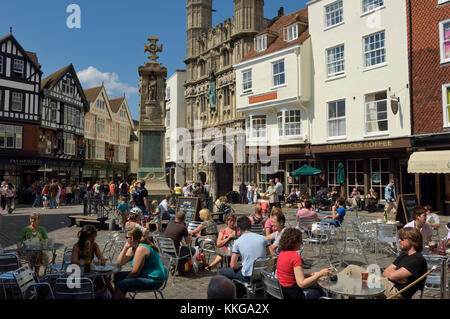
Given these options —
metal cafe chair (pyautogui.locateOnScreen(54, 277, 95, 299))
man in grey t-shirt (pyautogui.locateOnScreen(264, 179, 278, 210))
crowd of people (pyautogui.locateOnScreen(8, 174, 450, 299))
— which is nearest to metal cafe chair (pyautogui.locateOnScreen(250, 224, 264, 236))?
crowd of people (pyautogui.locateOnScreen(8, 174, 450, 299))

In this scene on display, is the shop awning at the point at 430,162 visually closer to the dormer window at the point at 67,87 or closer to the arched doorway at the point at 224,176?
the arched doorway at the point at 224,176

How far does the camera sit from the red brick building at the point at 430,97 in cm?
1650

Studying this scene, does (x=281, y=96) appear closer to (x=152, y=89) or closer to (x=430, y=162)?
(x=430, y=162)

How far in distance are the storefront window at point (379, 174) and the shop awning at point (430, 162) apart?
263 centimetres

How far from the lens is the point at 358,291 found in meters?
4.09

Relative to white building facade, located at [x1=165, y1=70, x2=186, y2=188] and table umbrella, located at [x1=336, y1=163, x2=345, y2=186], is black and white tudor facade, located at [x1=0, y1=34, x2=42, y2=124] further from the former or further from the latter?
table umbrella, located at [x1=336, y1=163, x2=345, y2=186]


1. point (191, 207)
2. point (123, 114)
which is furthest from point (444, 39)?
point (123, 114)

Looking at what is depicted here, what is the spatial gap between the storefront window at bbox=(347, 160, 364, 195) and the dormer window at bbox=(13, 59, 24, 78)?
28.5 meters

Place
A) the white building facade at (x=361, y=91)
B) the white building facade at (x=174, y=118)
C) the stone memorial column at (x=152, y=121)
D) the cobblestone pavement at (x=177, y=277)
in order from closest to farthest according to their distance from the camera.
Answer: the cobblestone pavement at (x=177, y=277) → the stone memorial column at (x=152, y=121) → the white building facade at (x=361, y=91) → the white building facade at (x=174, y=118)

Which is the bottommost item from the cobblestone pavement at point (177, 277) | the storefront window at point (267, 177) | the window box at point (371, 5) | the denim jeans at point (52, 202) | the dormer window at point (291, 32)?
the cobblestone pavement at point (177, 277)

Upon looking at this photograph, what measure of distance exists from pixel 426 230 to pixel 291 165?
→ 18.2 m

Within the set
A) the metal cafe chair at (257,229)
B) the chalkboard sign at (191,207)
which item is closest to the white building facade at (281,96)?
the chalkboard sign at (191,207)

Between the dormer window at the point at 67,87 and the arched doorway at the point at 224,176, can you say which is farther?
the dormer window at the point at 67,87
